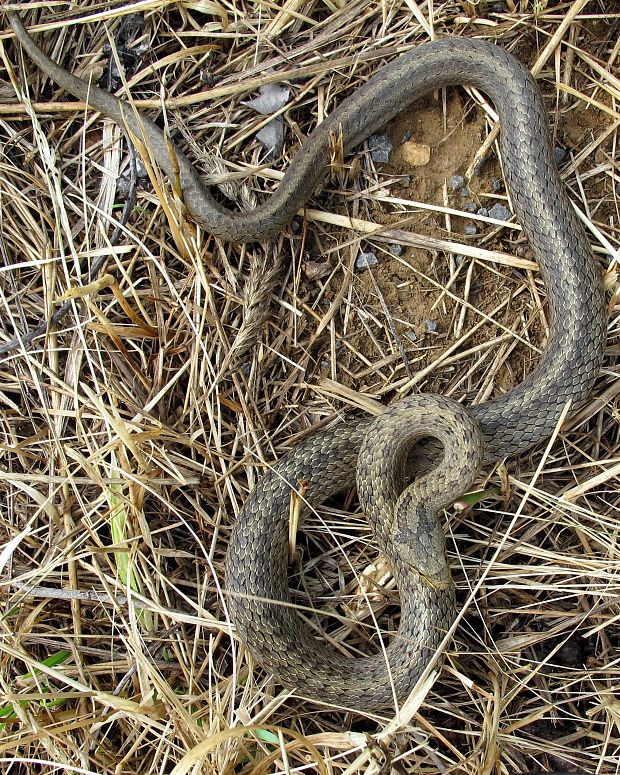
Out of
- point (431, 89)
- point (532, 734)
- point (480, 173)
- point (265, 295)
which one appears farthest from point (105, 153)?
point (532, 734)

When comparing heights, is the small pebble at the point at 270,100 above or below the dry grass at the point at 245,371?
above

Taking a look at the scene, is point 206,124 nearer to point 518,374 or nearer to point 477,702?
point 518,374

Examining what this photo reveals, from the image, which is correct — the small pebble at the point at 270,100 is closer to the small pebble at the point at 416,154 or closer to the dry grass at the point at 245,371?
the dry grass at the point at 245,371

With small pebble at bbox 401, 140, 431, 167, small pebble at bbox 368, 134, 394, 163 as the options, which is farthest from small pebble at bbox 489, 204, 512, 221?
small pebble at bbox 368, 134, 394, 163

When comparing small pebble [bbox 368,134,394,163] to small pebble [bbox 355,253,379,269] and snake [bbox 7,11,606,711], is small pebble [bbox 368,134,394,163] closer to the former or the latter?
snake [bbox 7,11,606,711]

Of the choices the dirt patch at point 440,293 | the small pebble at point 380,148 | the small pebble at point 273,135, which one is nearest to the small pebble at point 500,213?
the dirt patch at point 440,293

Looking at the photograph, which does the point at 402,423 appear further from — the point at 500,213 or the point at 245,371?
the point at 500,213
